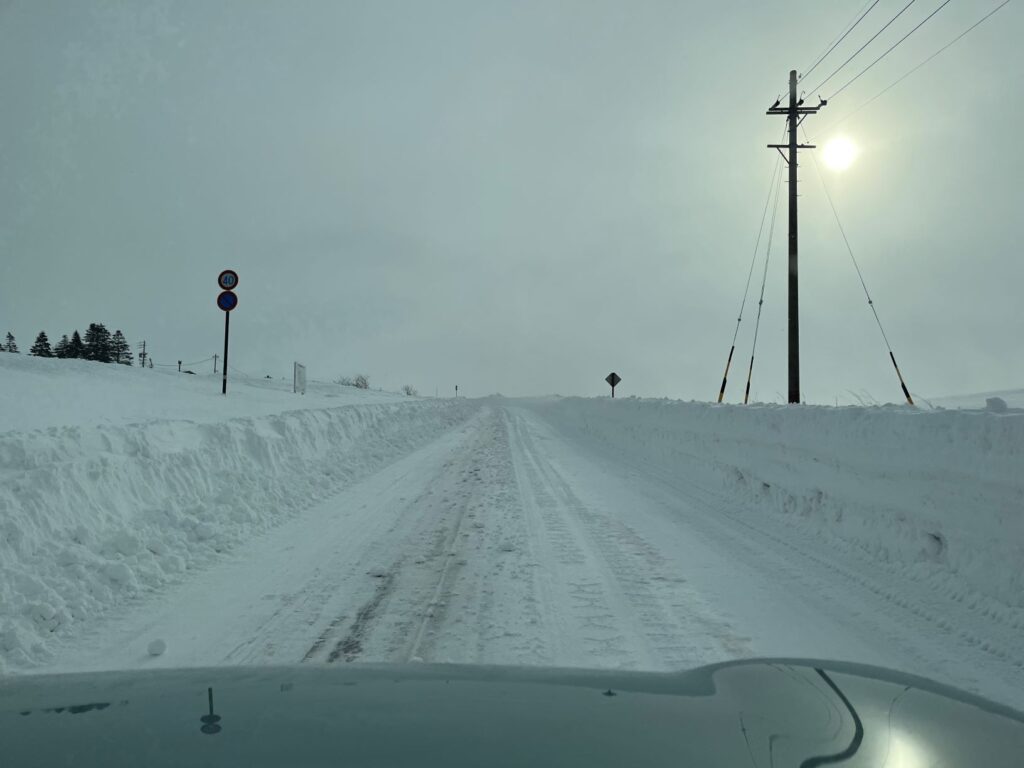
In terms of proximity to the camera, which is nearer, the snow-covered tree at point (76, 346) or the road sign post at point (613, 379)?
the road sign post at point (613, 379)

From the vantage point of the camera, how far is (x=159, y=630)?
4453 millimetres

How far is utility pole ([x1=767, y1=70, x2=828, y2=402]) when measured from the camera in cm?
1766

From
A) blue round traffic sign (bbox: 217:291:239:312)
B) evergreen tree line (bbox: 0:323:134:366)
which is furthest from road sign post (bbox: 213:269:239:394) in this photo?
evergreen tree line (bbox: 0:323:134:366)

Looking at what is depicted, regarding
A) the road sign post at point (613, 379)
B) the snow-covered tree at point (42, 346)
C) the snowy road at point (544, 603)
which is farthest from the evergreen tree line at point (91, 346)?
the snowy road at point (544, 603)

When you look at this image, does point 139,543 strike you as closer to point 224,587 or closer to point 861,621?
point 224,587

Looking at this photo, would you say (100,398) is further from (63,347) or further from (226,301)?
(63,347)

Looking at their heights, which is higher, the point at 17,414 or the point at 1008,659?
the point at 17,414

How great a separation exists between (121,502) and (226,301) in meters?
10.7

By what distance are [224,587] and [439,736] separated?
12.8 ft

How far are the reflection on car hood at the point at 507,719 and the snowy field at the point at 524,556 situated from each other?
1.12 meters

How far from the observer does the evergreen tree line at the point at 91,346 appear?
243 ft

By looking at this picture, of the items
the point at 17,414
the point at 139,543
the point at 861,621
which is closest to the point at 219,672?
the point at 139,543

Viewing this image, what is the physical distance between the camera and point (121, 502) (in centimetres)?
678

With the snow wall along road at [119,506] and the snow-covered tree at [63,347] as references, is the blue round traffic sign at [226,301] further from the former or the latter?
the snow-covered tree at [63,347]
